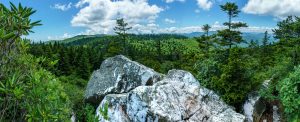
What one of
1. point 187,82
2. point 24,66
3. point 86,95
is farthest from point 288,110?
point 24,66

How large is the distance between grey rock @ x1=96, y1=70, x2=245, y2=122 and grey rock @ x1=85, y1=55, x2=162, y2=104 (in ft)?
11.0

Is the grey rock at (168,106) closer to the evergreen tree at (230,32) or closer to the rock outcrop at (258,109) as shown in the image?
the rock outcrop at (258,109)

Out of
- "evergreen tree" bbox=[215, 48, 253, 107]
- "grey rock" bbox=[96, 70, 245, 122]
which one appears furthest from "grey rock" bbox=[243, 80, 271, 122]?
"grey rock" bbox=[96, 70, 245, 122]

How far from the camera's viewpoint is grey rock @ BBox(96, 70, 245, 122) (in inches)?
685

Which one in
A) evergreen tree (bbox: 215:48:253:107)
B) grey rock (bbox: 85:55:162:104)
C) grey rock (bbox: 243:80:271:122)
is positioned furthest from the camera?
grey rock (bbox: 85:55:162:104)

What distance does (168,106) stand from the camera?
58.0 feet

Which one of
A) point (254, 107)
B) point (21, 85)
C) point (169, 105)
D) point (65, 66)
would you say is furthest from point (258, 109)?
point (65, 66)

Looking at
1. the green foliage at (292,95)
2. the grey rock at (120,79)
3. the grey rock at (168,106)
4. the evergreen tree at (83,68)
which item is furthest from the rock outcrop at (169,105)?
the evergreen tree at (83,68)

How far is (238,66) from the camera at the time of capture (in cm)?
2030

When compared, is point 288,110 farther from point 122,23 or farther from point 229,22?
point 122,23

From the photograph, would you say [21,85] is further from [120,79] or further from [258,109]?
[120,79]

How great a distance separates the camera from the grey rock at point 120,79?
22.5 m

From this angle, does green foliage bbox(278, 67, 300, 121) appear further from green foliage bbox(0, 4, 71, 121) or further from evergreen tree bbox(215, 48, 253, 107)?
green foliage bbox(0, 4, 71, 121)

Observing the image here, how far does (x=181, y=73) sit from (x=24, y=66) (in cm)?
1760
